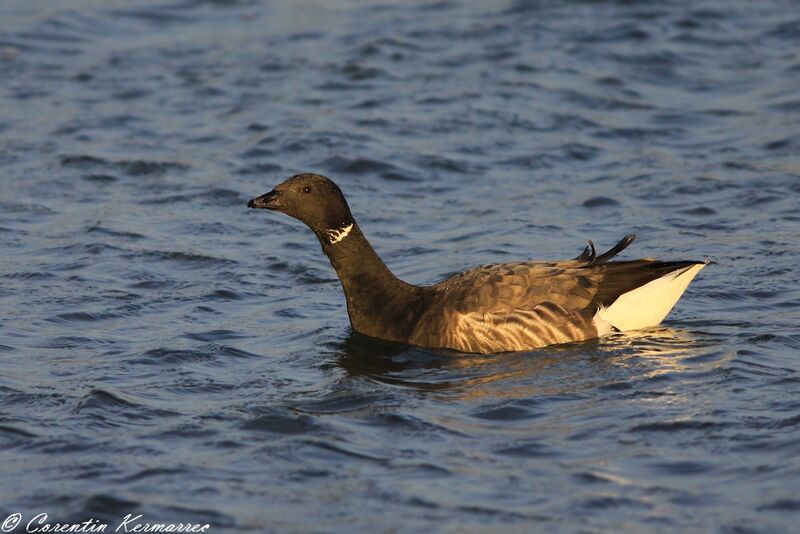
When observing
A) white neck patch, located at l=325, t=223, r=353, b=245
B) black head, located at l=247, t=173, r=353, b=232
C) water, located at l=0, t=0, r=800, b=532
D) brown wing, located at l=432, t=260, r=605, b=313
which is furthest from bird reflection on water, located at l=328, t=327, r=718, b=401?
black head, located at l=247, t=173, r=353, b=232

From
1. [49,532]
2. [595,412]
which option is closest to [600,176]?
[595,412]

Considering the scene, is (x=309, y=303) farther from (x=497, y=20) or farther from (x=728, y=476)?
(x=497, y=20)

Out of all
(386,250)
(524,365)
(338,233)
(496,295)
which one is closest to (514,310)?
(496,295)

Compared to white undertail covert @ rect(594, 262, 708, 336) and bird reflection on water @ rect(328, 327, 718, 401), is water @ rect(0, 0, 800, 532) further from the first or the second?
white undertail covert @ rect(594, 262, 708, 336)

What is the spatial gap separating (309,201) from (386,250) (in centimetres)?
277

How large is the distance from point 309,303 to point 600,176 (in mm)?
5153

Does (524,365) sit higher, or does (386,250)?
(386,250)

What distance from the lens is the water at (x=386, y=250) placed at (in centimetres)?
793

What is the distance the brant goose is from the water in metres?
0.21

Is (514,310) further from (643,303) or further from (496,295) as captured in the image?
(643,303)

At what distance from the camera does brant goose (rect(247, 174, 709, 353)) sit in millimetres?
10617

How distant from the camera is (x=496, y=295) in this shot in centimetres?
1062

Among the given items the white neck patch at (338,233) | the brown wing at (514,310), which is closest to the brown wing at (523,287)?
the brown wing at (514,310)

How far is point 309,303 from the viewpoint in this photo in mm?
12312
